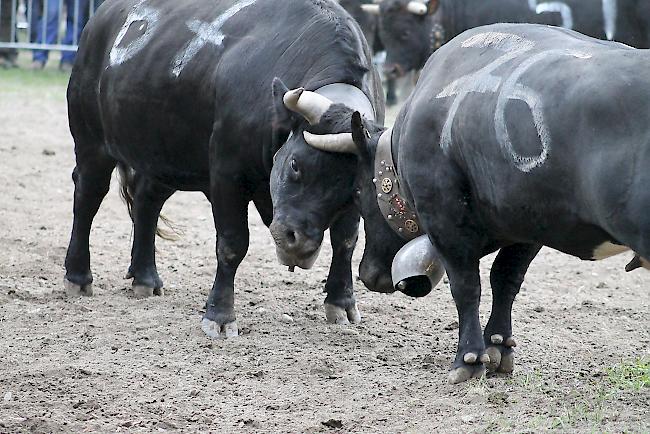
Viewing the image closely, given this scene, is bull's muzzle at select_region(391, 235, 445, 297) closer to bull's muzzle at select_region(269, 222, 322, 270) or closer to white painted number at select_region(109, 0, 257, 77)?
bull's muzzle at select_region(269, 222, 322, 270)

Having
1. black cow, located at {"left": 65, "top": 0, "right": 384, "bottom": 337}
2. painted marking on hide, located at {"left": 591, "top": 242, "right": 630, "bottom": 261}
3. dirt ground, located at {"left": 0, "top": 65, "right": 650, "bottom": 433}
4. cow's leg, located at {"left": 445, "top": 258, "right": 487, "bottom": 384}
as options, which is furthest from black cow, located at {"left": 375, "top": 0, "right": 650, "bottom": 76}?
painted marking on hide, located at {"left": 591, "top": 242, "right": 630, "bottom": 261}

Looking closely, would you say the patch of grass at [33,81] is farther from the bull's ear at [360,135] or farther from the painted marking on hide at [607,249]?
the painted marking on hide at [607,249]

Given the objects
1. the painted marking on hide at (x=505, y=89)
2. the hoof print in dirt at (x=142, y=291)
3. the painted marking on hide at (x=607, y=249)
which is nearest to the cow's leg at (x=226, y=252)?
the hoof print in dirt at (x=142, y=291)

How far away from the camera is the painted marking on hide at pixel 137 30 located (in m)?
6.07

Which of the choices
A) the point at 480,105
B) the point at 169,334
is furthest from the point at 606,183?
the point at 169,334

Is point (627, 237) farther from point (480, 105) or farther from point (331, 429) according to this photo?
point (331, 429)

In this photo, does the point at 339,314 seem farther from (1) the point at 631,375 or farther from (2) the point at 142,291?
(1) the point at 631,375

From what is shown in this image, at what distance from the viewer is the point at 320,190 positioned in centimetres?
510

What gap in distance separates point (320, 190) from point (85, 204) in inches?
77.5

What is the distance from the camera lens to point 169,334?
5.70 meters

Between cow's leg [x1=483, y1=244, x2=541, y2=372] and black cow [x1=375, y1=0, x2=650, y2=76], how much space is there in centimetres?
460

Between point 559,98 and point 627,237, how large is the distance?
53 cm

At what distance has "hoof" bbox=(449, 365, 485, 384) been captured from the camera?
475 centimetres

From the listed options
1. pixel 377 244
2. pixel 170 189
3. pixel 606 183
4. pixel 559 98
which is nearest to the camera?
pixel 606 183
